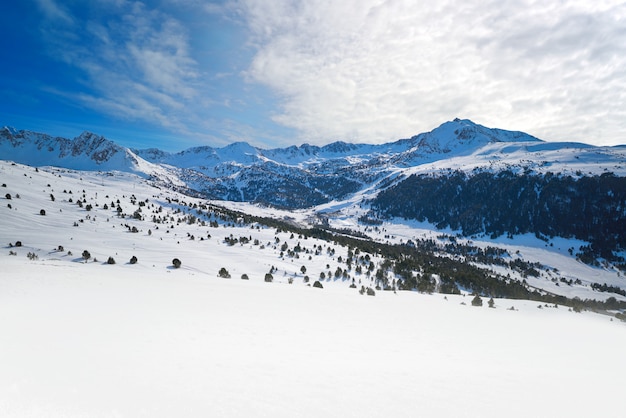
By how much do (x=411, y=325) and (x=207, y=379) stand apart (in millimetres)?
8802

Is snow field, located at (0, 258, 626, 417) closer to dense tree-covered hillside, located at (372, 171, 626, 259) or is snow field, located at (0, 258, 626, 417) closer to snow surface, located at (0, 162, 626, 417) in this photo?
snow surface, located at (0, 162, 626, 417)

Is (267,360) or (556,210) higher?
(556,210)

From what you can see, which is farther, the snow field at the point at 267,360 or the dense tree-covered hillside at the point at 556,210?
the dense tree-covered hillside at the point at 556,210

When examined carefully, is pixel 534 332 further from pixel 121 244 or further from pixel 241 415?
pixel 121 244

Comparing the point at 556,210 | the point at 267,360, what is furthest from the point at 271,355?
the point at 556,210

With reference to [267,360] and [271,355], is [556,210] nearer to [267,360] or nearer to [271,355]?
[271,355]

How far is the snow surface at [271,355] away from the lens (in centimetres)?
488

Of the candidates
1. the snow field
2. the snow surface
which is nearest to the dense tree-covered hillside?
the snow surface

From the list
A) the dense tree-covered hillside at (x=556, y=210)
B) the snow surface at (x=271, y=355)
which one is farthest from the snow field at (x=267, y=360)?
the dense tree-covered hillside at (x=556, y=210)

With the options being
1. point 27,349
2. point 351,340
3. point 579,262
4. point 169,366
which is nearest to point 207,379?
point 169,366

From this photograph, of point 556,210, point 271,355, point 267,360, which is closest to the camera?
point 267,360

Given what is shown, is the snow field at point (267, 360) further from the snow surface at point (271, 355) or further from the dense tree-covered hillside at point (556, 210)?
the dense tree-covered hillside at point (556, 210)

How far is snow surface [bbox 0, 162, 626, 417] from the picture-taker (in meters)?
4.88

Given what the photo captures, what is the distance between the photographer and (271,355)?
7.24m
